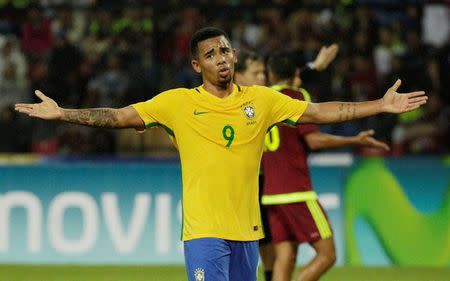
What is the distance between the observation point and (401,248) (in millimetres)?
14188

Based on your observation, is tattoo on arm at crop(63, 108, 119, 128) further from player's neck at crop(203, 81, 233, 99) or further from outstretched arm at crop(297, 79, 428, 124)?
outstretched arm at crop(297, 79, 428, 124)

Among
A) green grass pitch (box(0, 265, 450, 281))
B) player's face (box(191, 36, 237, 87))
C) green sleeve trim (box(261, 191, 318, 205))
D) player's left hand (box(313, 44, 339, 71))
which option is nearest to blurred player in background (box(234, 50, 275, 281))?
green sleeve trim (box(261, 191, 318, 205))

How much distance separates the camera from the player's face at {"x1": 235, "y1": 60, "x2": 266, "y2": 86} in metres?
9.84

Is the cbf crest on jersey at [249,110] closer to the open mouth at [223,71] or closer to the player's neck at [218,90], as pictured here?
the player's neck at [218,90]

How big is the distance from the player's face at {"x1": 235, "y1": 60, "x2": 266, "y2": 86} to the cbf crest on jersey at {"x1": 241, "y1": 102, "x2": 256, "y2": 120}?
271 centimetres

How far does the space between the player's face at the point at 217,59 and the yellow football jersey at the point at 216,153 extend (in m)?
0.14

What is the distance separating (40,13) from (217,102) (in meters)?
9.09

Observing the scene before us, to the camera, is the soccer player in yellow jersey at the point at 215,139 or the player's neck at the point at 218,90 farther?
the player's neck at the point at 218,90

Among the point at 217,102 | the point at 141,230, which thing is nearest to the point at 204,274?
the point at 217,102

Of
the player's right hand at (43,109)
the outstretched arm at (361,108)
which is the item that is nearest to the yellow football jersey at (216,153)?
the outstretched arm at (361,108)

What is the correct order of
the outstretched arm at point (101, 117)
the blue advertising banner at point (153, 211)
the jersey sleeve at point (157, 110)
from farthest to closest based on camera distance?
the blue advertising banner at point (153, 211)
the jersey sleeve at point (157, 110)
the outstretched arm at point (101, 117)

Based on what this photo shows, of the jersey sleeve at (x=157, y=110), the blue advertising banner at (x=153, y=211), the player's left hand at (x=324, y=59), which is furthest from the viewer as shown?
the blue advertising banner at (x=153, y=211)

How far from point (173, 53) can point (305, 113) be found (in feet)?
28.3

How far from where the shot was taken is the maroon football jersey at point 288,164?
32.0ft
